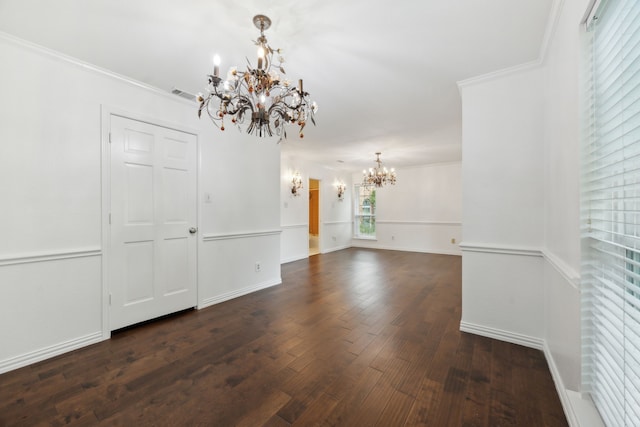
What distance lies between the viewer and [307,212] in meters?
6.82

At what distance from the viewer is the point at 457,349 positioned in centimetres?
224

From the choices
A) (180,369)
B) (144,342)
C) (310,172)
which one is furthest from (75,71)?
(310,172)

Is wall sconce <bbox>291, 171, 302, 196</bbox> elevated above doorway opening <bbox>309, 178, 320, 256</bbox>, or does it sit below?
above

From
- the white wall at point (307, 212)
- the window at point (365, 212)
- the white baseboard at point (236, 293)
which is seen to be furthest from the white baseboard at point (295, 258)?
the window at point (365, 212)

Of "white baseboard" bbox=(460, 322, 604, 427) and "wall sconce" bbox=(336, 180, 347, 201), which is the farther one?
"wall sconce" bbox=(336, 180, 347, 201)

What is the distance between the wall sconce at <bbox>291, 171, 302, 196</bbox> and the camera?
6238 mm

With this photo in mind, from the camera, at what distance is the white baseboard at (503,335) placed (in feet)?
7.39

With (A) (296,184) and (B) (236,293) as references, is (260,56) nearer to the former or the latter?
(B) (236,293)

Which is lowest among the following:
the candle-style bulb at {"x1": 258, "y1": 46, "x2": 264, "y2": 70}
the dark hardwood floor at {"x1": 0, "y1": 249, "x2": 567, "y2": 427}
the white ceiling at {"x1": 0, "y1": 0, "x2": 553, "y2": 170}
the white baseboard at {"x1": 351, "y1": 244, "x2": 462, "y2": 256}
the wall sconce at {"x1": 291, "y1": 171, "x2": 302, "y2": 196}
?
the dark hardwood floor at {"x1": 0, "y1": 249, "x2": 567, "y2": 427}

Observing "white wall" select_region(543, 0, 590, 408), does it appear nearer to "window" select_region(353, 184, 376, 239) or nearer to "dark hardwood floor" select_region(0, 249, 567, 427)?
"dark hardwood floor" select_region(0, 249, 567, 427)

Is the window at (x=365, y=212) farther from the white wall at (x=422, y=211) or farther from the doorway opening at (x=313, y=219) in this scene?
the doorway opening at (x=313, y=219)

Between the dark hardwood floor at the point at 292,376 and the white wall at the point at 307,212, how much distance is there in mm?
3221

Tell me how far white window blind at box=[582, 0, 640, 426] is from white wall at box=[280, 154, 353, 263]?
205 inches

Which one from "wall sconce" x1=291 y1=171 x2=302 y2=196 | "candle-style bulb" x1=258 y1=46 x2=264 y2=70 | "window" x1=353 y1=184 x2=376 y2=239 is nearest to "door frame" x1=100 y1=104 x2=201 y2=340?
"candle-style bulb" x1=258 y1=46 x2=264 y2=70
